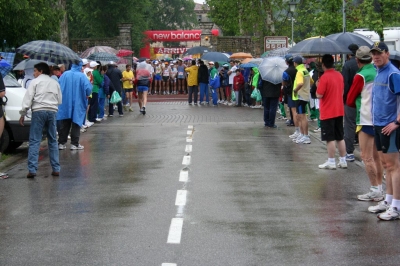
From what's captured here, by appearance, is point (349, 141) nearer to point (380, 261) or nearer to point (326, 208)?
point (326, 208)

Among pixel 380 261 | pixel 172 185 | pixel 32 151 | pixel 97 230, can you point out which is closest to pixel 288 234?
pixel 380 261

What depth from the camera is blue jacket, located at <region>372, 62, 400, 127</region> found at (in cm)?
852

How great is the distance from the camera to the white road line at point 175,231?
754 centimetres

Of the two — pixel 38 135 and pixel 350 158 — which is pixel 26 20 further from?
pixel 350 158

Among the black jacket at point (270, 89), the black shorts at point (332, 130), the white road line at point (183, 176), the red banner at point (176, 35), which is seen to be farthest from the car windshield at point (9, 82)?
the red banner at point (176, 35)

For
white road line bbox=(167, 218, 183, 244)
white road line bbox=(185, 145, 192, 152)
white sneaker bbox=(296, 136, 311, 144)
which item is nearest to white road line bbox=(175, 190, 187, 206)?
white road line bbox=(167, 218, 183, 244)

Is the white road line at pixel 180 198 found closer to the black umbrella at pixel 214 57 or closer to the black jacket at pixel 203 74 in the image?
the black jacket at pixel 203 74

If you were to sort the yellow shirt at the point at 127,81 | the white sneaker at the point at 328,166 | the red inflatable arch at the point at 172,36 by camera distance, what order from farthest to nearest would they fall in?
the red inflatable arch at the point at 172,36, the yellow shirt at the point at 127,81, the white sneaker at the point at 328,166

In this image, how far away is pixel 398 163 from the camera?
8.59 meters

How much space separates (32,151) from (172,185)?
247cm

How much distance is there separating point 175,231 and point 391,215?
2366 mm

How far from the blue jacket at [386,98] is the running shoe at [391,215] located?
0.92 metres

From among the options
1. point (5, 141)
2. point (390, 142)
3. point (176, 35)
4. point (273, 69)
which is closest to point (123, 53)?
point (273, 69)

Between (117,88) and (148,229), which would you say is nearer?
(148,229)
